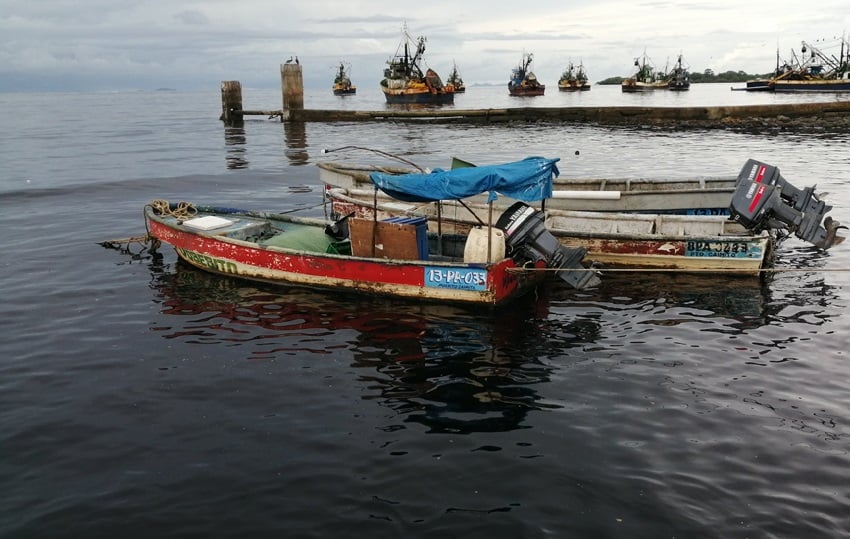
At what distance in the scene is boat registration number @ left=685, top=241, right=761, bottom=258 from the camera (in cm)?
1460

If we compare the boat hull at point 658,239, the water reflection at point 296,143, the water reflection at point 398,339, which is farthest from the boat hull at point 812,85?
the water reflection at point 398,339

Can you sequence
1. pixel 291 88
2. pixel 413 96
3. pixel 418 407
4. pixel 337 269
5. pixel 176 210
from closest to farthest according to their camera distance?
pixel 418 407, pixel 337 269, pixel 176 210, pixel 291 88, pixel 413 96

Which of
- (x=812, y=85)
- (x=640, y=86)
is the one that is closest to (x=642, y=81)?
(x=640, y=86)

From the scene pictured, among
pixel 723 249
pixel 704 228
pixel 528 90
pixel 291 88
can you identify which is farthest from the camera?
pixel 528 90

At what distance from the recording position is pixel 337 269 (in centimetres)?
1420

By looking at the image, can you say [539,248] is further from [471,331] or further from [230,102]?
[230,102]

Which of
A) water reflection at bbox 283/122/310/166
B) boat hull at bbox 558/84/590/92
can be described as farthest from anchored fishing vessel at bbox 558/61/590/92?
water reflection at bbox 283/122/310/166

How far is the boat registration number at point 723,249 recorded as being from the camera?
14.6 meters

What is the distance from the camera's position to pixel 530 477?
7.67m

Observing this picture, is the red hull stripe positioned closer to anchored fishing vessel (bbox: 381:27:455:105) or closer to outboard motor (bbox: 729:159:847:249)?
outboard motor (bbox: 729:159:847:249)

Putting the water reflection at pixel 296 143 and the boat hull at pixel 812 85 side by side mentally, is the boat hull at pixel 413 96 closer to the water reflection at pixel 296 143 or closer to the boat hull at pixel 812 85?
the water reflection at pixel 296 143

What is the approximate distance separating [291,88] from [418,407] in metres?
53.3

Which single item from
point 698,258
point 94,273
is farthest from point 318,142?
point 698,258

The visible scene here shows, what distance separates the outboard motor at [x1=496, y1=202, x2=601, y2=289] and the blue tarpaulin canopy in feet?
2.65
